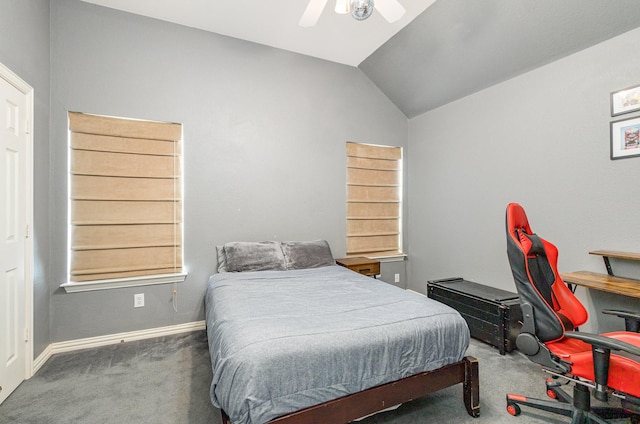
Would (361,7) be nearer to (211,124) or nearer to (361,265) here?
(211,124)

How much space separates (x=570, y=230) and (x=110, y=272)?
4130mm

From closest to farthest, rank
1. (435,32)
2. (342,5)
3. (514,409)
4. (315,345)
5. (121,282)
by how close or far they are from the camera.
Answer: (315,345), (514,409), (342,5), (121,282), (435,32)

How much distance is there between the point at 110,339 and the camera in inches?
106

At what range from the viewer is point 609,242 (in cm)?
226

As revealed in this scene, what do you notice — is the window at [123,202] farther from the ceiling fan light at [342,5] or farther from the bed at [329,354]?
the ceiling fan light at [342,5]

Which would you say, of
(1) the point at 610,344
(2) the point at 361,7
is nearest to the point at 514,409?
(1) the point at 610,344

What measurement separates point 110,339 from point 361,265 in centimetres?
259

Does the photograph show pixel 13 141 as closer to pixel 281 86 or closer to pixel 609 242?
pixel 281 86

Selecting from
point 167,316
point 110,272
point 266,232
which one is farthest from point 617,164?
point 110,272

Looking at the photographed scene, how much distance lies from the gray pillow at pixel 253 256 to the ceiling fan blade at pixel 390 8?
227cm

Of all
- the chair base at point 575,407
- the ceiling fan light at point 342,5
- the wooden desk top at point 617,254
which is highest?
the ceiling fan light at point 342,5

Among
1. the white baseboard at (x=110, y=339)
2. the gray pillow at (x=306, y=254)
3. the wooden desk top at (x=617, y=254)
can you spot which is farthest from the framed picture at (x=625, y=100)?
the white baseboard at (x=110, y=339)

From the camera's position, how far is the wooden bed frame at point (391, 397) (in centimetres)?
136

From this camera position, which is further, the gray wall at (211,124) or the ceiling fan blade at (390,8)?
the gray wall at (211,124)
